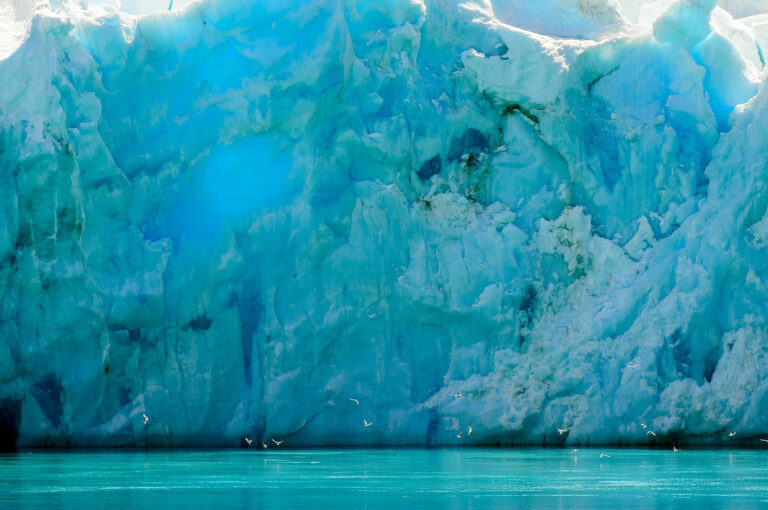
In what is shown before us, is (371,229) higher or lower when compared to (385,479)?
higher

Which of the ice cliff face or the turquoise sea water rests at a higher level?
the ice cliff face

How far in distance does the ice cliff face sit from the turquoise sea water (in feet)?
4.34

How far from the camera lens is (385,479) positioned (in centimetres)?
1077

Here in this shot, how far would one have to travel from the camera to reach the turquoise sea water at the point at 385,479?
878 cm

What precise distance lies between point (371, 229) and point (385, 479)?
6.80 metres

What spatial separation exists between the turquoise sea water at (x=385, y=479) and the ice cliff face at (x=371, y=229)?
132cm

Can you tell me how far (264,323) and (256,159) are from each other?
2.41 meters

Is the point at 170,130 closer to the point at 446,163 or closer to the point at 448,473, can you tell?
the point at 446,163

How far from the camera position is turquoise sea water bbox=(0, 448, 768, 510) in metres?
8.78

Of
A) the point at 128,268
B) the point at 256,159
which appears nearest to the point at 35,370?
the point at 128,268

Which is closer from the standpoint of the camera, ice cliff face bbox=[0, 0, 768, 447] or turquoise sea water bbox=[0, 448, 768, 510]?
turquoise sea water bbox=[0, 448, 768, 510]

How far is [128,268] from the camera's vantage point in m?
16.6

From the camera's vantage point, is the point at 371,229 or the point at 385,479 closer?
the point at 385,479

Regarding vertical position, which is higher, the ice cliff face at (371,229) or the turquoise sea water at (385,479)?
the ice cliff face at (371,229)
